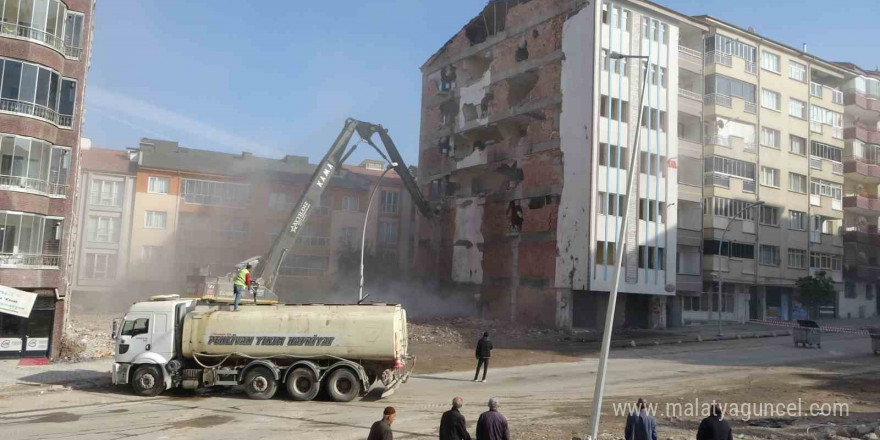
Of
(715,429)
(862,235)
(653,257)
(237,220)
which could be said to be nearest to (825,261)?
(862,235)

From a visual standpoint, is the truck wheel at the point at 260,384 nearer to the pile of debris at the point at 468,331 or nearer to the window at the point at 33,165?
the pile of debris at the point at 468,331

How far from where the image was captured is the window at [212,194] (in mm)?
57219

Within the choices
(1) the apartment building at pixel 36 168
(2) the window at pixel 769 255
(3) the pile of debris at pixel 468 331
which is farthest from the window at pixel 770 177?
(1) the apartment building at pixel 36 168

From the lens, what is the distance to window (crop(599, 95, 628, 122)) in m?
41.9

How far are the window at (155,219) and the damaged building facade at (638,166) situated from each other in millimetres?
22833

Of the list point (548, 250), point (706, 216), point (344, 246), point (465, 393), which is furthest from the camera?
point (344, 246)

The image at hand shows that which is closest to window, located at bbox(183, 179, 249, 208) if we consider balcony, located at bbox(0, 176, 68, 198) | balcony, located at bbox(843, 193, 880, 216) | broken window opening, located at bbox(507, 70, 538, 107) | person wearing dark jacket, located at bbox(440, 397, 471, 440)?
broken window opening, located at bbox(507, 70, 538, 107)

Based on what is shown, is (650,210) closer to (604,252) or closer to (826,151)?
(604,252)

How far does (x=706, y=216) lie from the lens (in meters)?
48.1

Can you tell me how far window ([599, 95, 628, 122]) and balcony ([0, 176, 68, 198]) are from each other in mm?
30667

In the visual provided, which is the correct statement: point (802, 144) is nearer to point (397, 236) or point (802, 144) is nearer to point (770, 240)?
point (770, 240)

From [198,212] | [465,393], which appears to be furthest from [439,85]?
[465,393]

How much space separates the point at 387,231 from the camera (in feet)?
211

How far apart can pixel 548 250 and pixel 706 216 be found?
1396 centimetres
